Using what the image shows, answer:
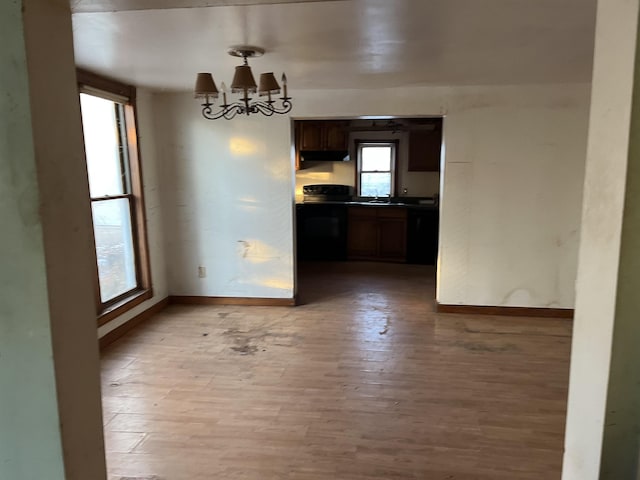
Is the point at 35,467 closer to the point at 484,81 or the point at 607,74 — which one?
the point at 607,74

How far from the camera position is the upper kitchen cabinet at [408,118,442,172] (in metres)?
7.07

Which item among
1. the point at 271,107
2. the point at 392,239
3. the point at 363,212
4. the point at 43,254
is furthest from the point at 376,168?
the point at 43,254

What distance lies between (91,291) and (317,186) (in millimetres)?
6688

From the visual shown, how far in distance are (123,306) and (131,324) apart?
25 centimetres

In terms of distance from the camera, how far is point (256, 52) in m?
2.87

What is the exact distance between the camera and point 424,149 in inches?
282

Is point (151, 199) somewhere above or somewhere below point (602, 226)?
below

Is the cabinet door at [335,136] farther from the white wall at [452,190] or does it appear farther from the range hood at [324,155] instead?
the white wall at [452,190]

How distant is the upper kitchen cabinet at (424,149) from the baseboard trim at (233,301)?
3.53 metres

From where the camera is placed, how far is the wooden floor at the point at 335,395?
2361 mm

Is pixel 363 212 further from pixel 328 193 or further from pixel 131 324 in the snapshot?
pixel 131 324

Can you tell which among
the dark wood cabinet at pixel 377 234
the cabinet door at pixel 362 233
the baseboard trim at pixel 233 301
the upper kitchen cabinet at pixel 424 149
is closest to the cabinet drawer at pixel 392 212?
the dark wood cabinet at pixel 377 234

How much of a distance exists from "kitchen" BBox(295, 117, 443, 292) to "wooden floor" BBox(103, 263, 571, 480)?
221cm

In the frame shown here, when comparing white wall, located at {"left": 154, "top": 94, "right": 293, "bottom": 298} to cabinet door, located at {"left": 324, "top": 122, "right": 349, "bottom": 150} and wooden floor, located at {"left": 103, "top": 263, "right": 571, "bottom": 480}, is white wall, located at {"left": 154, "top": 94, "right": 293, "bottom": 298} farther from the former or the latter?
cabinet door, located at {"left": 324, "top": 122, "right": 349, "bottom": 150}
